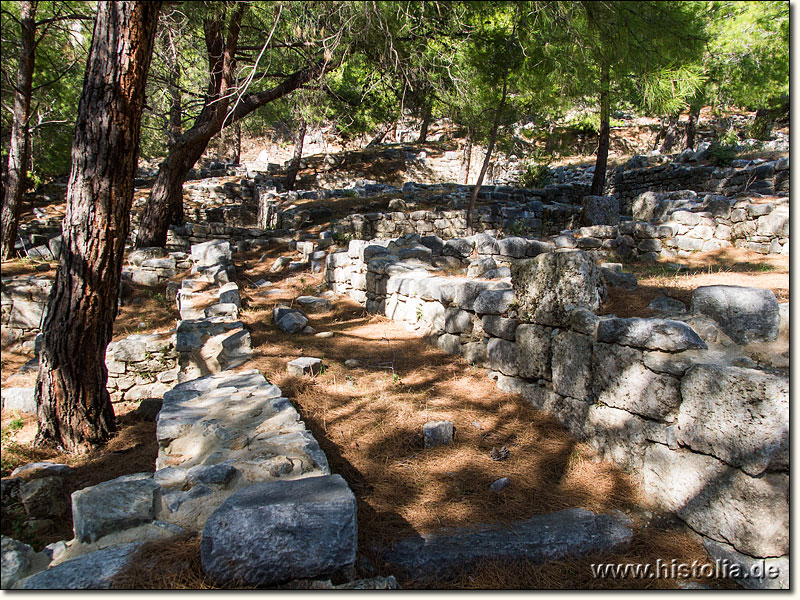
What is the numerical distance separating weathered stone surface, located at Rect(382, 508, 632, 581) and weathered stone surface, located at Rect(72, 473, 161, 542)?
4.25 feet

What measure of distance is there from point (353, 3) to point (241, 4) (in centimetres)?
211

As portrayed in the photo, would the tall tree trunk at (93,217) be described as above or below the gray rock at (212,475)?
above

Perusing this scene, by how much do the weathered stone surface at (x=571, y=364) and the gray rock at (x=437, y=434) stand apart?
99cm

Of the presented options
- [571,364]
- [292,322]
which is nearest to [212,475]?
[571,364]

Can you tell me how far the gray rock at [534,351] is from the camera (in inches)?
168

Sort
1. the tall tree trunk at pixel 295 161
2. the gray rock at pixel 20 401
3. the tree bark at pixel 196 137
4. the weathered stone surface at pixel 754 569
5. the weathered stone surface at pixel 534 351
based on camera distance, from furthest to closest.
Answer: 1. the tall tree trunk at pixel 295 161
2. the tree bark at pixel 196 137
3. the gray rock at pixel 20 401
4. the weathered stone surface at pixel 534 351
5. the weathered stone surface at pixel 754 569

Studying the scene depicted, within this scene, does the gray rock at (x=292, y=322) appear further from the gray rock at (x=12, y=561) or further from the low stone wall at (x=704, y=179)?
the low stone wall at (x=704, y=179)

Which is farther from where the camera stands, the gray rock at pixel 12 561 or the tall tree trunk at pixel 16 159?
the tall tree trunk at pixel 16 159

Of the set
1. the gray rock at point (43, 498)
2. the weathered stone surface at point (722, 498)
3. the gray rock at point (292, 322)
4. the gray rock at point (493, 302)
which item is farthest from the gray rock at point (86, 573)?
the gray rock at point (292, 322)

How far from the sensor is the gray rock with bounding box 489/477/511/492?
130 inches

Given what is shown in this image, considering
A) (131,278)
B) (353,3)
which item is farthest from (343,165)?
(353,3)

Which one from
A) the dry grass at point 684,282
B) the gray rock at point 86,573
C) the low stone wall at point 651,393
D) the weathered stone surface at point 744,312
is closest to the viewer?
the gray rock at point 86,573

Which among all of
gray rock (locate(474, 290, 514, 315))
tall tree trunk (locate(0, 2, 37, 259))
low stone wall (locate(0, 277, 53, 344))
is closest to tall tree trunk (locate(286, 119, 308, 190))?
tall tree trunk (locate(0, 2, 37, 259))

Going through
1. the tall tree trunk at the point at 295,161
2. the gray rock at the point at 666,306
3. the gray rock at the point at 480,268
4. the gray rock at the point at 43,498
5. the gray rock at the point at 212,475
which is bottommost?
the gray rock at the point at 43,498
